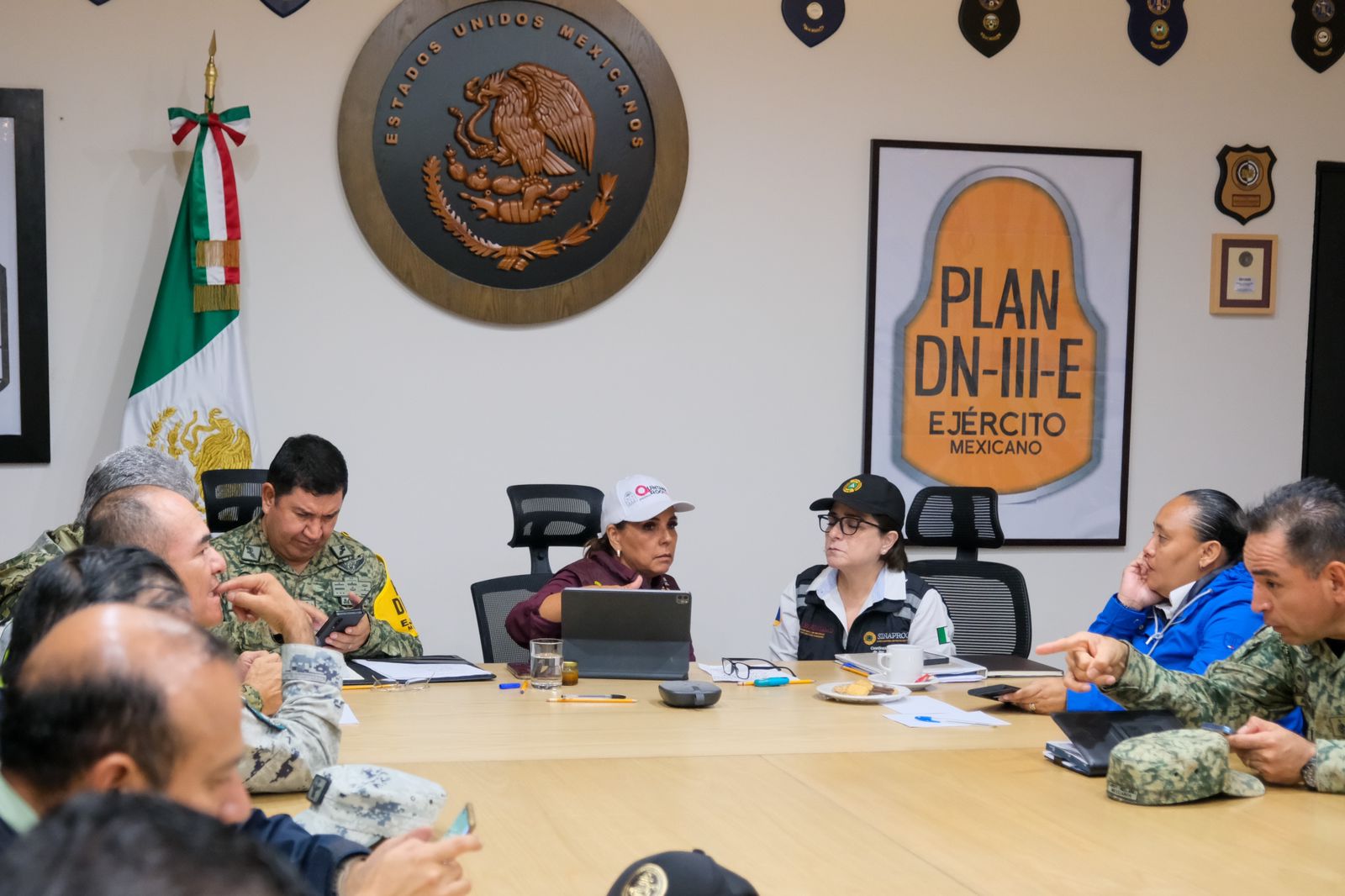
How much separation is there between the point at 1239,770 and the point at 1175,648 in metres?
0.90

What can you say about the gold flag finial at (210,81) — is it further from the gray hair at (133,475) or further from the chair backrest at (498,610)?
the chair backrest at (498,610)

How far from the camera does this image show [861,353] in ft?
16.5

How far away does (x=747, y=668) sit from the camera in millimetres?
3266

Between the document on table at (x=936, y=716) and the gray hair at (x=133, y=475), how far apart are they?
1629mm

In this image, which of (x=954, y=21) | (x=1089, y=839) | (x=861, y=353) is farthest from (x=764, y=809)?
(x=954, y=21)

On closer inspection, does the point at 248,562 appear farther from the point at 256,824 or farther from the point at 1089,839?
the point at 1089,839

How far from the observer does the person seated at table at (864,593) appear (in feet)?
11.8

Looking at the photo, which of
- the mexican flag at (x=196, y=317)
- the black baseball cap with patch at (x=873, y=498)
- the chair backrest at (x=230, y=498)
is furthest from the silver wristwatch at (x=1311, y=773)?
the mexican flag at (x=196, y=317)

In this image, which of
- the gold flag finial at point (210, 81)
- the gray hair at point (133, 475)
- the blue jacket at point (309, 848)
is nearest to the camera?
the blue jacket at point (309, 848)

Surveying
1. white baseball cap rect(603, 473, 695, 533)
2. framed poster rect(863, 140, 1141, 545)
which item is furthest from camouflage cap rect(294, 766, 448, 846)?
framed poster rect(863, 140, 1141, 545)

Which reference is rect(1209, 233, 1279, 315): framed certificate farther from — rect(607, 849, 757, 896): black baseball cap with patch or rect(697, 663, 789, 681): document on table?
rect(607, 849, 757, 896): black baseball cap with patch

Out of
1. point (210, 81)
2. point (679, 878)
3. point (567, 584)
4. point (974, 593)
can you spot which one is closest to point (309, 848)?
point (679, 878)

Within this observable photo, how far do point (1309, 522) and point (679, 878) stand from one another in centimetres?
147

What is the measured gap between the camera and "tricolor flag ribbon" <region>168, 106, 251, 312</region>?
4.29 metres
